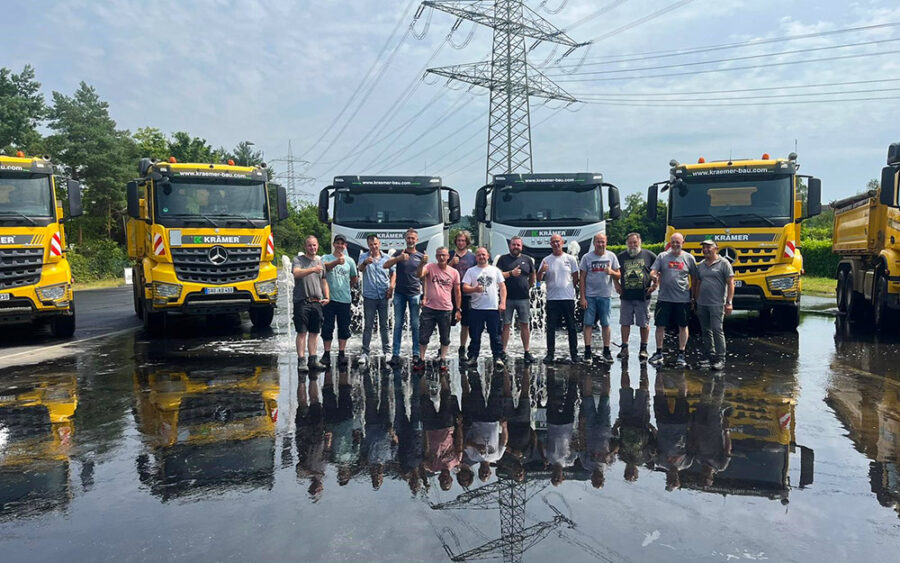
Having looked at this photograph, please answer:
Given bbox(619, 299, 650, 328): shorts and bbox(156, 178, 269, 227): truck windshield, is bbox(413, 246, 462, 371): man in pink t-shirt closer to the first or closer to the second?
bbox(619, 299, 650, 328): shorts

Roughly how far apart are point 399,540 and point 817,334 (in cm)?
1101

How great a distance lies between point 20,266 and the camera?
11.4 m

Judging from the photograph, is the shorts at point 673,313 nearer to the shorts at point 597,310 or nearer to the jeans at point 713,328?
the jeans at point 713,328

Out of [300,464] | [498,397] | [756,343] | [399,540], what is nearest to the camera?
[399,540]

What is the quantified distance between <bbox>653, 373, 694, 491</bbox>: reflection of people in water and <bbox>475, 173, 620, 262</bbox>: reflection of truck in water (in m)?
5.79

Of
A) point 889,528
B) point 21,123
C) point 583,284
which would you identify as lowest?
point 889,528

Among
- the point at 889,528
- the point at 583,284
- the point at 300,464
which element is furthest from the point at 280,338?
the point at 889,528

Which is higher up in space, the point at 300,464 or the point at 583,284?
the point at 583,284

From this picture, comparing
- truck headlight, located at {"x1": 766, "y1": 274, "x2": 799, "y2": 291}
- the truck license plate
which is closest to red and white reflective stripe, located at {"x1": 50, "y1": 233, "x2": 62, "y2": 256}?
the truck license plate

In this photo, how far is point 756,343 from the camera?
11.2 metres

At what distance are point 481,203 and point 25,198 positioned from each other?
8.17 meters

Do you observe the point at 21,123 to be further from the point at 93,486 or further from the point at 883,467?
the point at 883,467

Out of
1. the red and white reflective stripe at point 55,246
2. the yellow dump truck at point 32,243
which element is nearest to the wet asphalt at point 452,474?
the yellow dump truck at point 32,243

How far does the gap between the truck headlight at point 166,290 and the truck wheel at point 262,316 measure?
1918 millimetres
